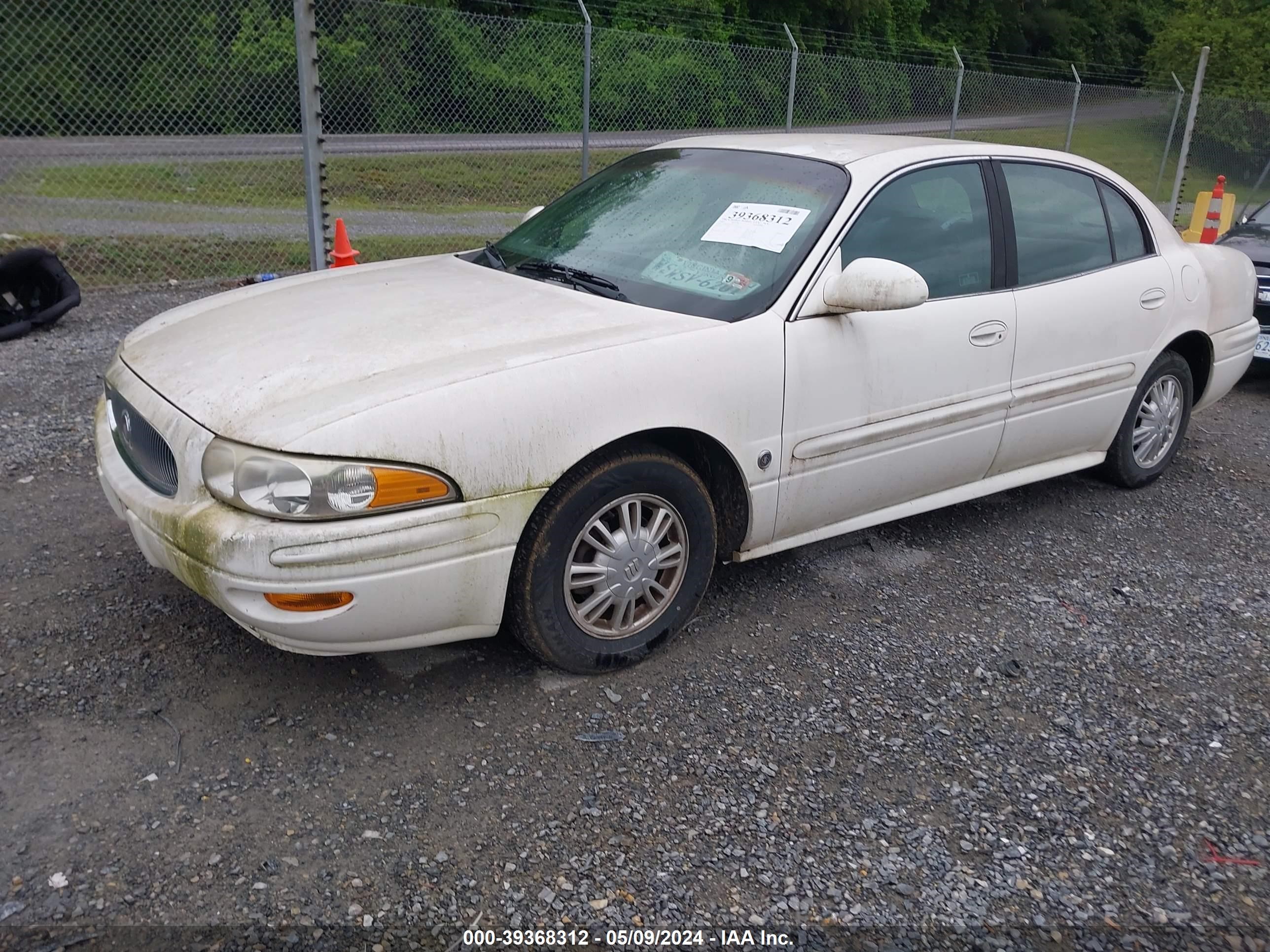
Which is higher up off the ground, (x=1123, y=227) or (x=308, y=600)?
(x=1123, y=227)

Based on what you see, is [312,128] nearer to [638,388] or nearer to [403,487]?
[638,388]

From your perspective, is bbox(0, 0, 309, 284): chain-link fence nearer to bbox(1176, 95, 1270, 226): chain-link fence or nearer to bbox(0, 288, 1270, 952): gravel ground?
bbox(0, 288, 1270, 952): gravel ground

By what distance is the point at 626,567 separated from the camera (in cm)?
333

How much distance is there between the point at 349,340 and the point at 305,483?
63 cm

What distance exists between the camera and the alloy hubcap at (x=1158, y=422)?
16.6ft

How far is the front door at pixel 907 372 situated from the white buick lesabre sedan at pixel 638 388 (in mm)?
12

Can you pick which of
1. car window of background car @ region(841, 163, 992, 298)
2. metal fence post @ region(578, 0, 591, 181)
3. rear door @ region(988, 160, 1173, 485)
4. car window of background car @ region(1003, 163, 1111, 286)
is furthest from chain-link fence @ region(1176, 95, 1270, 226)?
car window of background car @ region(841, 163, 992, 298)

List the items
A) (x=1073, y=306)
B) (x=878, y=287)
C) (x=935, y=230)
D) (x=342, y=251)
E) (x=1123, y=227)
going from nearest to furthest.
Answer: (x=878, y=287) < (x=935, y=230) < (x=1073, y=306) < (x=1123, y=227) < (x=342, y=251)

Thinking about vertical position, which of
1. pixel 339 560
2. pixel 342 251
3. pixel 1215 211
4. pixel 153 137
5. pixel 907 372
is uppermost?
pixel 907 372

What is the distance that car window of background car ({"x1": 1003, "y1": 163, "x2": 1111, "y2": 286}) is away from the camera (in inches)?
170

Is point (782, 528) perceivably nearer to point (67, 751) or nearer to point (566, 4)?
point (67, 751)

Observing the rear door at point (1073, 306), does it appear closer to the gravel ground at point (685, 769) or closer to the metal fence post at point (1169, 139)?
the gravel ground at point (685, 769)

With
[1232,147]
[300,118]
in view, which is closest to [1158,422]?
[300,118]

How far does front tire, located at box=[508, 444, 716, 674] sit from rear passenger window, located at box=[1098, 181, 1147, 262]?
2.51 m
